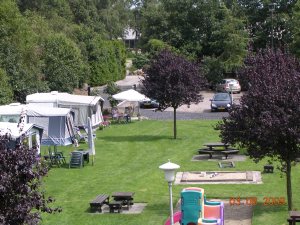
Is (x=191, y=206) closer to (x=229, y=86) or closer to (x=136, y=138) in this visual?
(x=136, y=138)

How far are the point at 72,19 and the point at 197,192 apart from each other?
2472 inches

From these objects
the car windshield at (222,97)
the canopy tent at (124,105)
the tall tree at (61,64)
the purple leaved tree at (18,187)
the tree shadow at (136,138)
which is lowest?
the tree shadow at (136,138)

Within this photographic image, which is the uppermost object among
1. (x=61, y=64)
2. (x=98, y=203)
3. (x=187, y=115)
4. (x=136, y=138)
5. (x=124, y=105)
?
(x=61, y=64)

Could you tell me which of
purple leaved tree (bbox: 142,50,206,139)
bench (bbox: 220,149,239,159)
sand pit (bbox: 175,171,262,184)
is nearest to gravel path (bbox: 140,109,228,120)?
purple leaved tree (bbox: 142,50,206,139)

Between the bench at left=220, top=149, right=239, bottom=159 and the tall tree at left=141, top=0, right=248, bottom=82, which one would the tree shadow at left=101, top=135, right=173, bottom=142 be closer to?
the bench at left=220, top=149, right=239, bottom=159

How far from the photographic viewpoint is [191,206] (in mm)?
15422

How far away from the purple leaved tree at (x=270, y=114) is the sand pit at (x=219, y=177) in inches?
162

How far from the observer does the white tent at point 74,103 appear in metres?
35.4

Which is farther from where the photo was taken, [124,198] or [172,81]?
[172,81]

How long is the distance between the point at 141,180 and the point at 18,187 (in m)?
13.0

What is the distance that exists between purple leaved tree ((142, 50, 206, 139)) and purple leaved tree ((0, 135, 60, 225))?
69.1ft

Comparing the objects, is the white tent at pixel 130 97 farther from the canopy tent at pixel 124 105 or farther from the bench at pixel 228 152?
the bench at pixel 228 152
